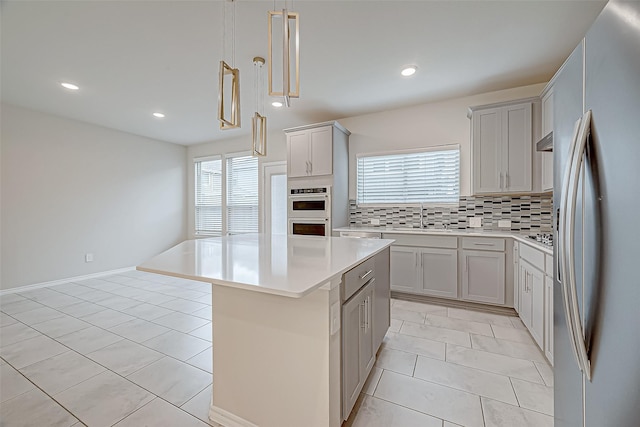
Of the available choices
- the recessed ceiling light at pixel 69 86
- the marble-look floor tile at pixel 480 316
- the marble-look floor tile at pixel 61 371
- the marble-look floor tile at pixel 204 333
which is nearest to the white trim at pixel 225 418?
the marble-look floor tile at pixel 204 333

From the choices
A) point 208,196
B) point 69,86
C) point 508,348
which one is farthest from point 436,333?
point 208,196

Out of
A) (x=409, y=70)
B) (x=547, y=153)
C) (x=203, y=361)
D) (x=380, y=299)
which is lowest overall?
(x=203, y=361)

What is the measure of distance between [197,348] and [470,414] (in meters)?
2.14

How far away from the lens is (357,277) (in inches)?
59.0

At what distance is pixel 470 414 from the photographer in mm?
1536

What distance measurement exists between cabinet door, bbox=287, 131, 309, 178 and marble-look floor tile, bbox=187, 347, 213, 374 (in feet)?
8.91

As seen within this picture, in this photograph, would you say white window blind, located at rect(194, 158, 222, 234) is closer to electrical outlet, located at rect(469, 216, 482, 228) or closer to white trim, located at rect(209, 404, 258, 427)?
white trim, located at rect(209, 404, 258, 427)

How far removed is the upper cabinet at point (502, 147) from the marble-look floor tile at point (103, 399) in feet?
12.7

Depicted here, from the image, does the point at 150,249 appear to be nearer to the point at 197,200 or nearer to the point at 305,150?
the point at 197,200

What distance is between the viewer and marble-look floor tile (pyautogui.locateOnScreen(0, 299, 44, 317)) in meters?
3.11

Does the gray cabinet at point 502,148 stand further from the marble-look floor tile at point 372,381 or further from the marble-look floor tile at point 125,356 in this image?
the marble-look floor tile at point 125,356

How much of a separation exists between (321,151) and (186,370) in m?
3.09

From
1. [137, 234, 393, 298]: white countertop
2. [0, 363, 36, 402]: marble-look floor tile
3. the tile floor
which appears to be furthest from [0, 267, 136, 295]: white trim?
[137, 234, 393, 298]: white countertop

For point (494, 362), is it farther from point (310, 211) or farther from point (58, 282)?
point (58, 282)
